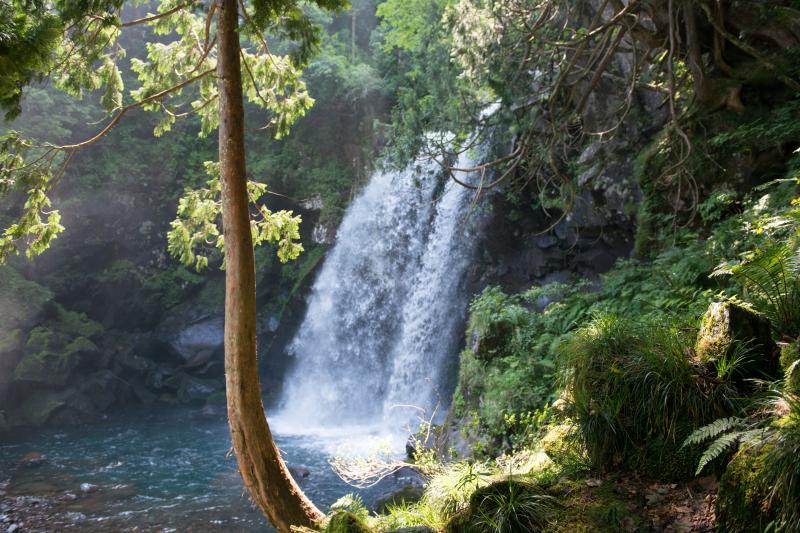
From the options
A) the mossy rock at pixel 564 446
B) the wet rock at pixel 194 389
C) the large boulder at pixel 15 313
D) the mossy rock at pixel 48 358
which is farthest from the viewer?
the wet rock at pixel 194 389

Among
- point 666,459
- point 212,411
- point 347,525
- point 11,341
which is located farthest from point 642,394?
point 11,341

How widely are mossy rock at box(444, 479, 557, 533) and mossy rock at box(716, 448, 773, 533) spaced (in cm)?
96

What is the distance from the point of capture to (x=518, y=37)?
810cm

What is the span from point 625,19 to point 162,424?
1536 cm

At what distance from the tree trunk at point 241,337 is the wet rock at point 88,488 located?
7778mm

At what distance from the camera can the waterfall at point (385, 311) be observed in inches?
560

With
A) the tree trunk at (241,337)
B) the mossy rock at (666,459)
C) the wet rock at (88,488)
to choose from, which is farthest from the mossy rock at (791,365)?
the wet rock at (88,488)

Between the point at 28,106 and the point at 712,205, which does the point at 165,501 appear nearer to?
Answer: the point at 712,205

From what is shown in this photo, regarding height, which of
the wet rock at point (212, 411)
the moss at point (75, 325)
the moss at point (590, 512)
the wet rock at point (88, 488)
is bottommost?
the wet rock at point (88, 488)

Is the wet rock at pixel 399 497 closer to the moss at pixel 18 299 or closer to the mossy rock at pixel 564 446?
the mossy rock at pixel 564 446

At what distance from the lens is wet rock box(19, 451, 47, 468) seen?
476 inches

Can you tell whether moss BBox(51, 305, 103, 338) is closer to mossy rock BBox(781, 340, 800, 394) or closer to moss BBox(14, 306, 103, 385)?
moss BBox(14, 306, 103, 385)

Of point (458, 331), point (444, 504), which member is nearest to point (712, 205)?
point (444, 504)

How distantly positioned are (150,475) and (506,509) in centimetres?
1106
